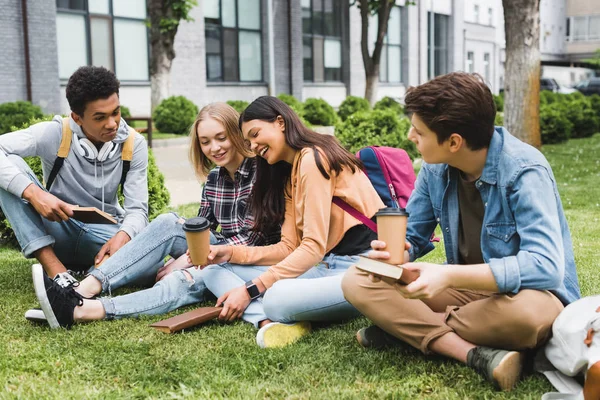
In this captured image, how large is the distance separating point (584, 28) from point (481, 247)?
60.6 metres

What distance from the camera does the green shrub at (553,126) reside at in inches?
627

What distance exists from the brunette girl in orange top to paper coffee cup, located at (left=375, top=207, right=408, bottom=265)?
0.93 m

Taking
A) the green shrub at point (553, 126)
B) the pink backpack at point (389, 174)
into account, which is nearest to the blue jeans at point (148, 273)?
the pink backpack at point (389, 174)

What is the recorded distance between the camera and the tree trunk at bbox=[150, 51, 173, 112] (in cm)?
1853

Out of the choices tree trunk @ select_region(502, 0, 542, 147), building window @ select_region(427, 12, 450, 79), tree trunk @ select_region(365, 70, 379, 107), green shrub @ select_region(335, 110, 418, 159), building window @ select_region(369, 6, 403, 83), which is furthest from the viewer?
building window @ select_region(427, 12, 450, 79)

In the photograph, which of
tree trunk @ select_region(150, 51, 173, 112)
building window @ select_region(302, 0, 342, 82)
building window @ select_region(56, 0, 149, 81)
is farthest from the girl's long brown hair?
building window @ select_region(302, 0, 342, 82)

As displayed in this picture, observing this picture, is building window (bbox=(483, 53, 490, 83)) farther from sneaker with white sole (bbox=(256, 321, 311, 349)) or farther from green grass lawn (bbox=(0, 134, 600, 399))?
sneaker with white sole (bbox=(256, 321, 311, 349))

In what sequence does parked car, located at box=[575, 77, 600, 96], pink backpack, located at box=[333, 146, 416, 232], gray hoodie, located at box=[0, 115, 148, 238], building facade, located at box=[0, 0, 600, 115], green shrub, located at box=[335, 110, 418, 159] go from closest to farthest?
pink backpack, located at box=[333, 146, 416, 232] < gray hoodie, located at box=[0, 115, 148, 238] < green shrub, located at box=[335, 110, 418, 159] < building facade, located at box=[0, 0, 600, 115] < parked car, located at box=[575, 77, 600, 96]

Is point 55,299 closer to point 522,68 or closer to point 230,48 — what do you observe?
point 522,68

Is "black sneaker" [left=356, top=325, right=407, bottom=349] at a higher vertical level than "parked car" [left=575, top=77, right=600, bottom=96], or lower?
lower

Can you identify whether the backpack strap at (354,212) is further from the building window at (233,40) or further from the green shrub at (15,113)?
the building window at (233,40)

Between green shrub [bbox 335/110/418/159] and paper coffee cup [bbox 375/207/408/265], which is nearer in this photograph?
paper coffee cup [bbox 375/207/408/265]

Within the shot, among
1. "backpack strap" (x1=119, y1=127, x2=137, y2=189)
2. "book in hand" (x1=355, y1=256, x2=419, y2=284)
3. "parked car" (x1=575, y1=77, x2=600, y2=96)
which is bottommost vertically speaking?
"book in hand" (x1=355, y1=256, x2=419, y2=284)

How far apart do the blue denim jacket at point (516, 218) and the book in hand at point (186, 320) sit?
1.25 metres
